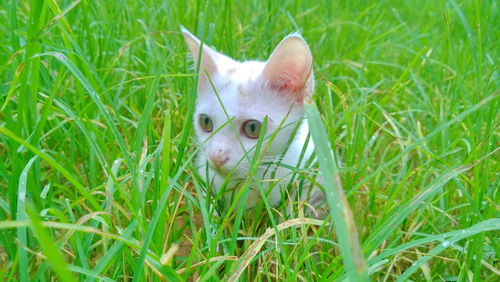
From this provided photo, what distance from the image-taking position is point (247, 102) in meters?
1.21

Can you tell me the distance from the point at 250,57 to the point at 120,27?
540mm

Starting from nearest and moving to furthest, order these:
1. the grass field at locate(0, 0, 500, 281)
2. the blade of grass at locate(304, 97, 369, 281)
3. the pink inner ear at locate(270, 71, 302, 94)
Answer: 1. the blade of grass at locate(304, 97, 369, 281)
2. the grass field at locate(0, 0, 500, 281)
3. the pink inner ear at locate(270, 71, 302, 94)

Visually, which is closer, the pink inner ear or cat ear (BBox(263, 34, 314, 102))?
cat ear (BBox(263, 34, 314, 102))

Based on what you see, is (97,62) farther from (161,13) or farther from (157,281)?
(157,281)

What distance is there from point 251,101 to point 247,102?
0.01 metres

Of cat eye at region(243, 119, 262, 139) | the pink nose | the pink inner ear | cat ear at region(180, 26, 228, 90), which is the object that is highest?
cat ear at region(180, 26, 228, 90)

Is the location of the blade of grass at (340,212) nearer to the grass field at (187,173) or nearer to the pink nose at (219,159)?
the grass field at (187,173)

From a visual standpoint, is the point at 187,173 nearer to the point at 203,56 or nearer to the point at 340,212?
the point at 203,56

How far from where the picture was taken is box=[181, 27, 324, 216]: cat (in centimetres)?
114

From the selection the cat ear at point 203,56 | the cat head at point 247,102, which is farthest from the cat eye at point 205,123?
the cat ear at point 203,56

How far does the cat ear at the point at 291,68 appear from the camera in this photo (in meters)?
1.09

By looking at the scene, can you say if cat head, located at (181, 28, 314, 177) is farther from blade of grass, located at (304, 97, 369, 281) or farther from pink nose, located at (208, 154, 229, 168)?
blade of grass, located at (304, 97, 369, 281)

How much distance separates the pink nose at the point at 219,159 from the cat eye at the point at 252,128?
99 millimetres

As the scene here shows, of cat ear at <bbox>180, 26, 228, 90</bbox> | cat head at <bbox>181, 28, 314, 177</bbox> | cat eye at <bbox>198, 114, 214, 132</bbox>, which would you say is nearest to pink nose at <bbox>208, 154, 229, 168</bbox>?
cat head at <bbox>181, 28, 314, 177</bbox>
